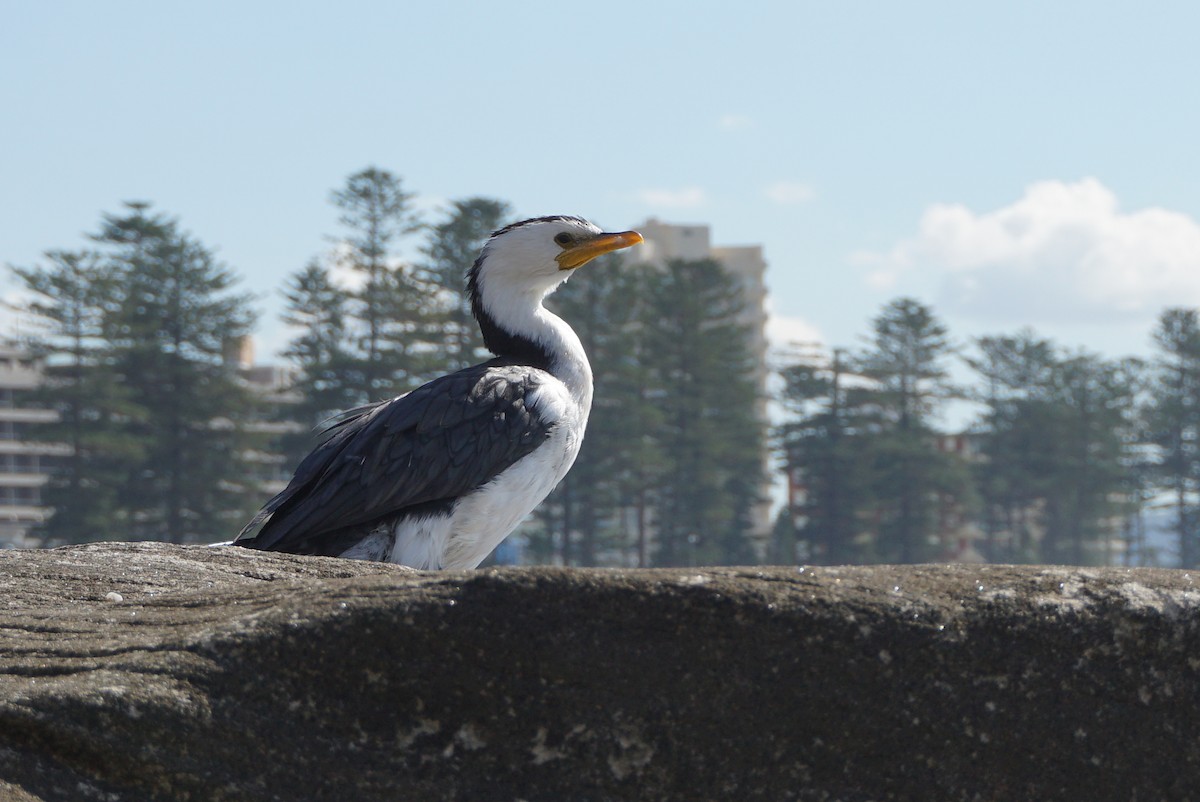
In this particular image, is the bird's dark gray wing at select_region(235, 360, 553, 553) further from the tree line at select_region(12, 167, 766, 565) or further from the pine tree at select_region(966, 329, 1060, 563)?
the pine tree at select_region(966, 329, 1060, 563)

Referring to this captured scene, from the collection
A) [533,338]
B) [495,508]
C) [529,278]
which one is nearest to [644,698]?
[495,508]

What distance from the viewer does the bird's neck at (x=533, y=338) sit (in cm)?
822

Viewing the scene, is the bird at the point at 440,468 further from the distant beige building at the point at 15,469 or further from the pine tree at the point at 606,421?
the distant beige building at the point at 15,469

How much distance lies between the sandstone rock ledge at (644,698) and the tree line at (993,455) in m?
87.0

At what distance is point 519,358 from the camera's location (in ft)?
27.6

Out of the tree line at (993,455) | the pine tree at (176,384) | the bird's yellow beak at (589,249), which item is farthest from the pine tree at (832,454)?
the bird's yellow beak at (589,249)

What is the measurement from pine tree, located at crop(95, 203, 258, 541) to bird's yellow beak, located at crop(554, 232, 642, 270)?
6530 centimetres

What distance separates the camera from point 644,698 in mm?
3145

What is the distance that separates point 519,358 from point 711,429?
7653cm

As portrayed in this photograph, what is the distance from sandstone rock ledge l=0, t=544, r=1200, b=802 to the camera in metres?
3.10

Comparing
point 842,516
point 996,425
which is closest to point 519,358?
point 842,516

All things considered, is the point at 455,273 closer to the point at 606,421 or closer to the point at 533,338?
the point at 606,421

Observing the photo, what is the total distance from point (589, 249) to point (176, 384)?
67.5 meters

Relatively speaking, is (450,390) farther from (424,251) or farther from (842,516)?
(842,516)
